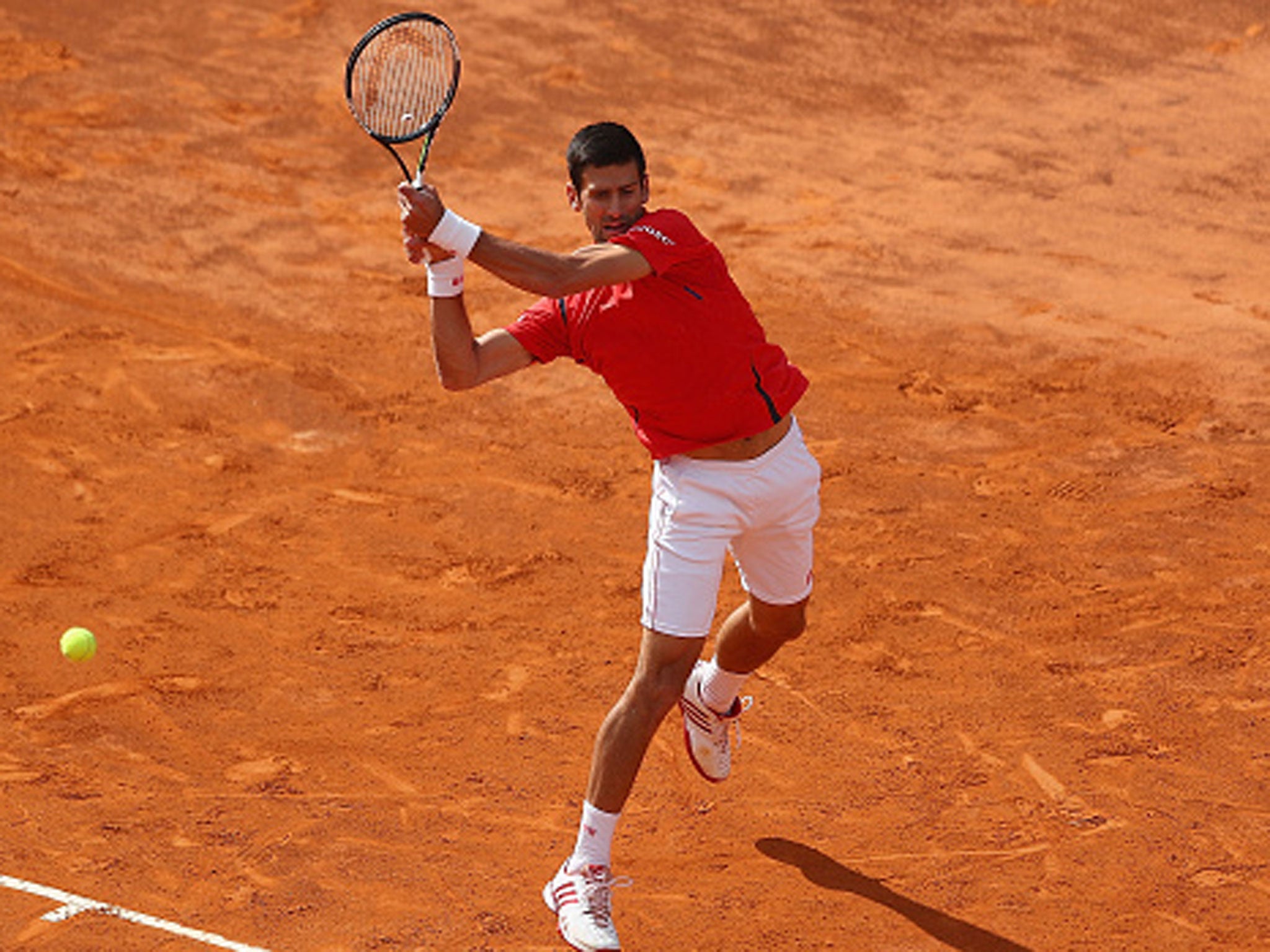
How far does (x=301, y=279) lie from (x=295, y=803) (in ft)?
19.7

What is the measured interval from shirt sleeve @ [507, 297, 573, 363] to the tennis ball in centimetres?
276

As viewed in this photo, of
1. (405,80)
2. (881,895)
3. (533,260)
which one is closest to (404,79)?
(405,80)

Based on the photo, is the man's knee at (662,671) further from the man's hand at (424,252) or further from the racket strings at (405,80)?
the racket strings at (405,80)

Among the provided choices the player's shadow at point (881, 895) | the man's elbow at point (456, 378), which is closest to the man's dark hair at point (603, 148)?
the man's elbow at point (456, 378)

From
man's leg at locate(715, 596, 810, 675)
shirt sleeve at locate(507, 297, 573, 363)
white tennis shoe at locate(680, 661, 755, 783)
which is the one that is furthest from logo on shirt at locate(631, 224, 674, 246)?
white tennis shoe at locate(680, 661, 755, 783)

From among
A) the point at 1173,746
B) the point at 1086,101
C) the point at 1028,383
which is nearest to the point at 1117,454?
the point at 1028,383

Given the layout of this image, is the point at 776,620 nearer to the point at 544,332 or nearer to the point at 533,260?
the point at 544,332

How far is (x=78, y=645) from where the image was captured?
7.67 m

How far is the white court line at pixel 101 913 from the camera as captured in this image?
5.86m

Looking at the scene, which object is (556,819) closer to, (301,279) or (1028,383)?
(1028,383)

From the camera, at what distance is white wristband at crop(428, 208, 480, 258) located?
18.1 feet

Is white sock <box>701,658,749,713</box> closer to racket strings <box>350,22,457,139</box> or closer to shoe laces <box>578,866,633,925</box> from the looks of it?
shoe laces <box>578,866,633,925</box>

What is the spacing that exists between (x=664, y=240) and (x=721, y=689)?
1905 millimetres

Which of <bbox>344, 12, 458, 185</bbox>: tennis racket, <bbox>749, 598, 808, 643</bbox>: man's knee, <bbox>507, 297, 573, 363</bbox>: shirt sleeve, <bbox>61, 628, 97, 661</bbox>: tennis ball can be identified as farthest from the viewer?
<bbox>61, 628, 97, 661</bbox>: tennis ball
